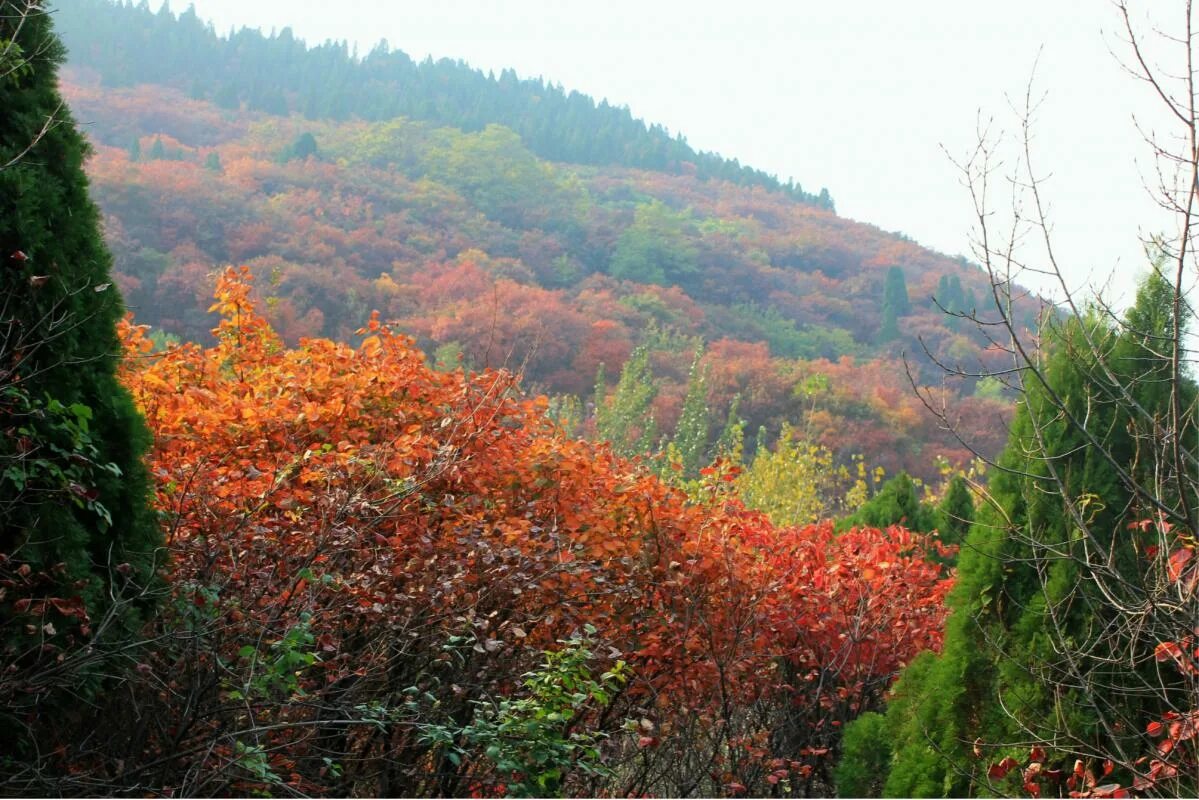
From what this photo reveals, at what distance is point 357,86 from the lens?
87.0 m

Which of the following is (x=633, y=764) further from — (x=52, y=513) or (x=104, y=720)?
(x=52, y=513)

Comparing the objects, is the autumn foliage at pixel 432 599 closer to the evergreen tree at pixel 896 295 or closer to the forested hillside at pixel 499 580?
the forested hillside at pixel 499 580

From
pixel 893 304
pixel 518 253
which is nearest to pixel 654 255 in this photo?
pixel 518 253

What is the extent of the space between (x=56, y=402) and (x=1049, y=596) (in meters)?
3.24

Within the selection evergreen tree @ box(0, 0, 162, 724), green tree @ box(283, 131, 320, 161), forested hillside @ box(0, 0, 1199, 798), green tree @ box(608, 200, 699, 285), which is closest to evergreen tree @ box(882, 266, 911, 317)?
green tree @ box(608, 200, 699, 285)

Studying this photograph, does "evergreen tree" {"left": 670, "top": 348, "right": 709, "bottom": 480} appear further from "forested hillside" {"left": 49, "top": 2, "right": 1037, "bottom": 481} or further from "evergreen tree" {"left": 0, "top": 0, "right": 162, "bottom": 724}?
"evergreen tree" {"left": 0, "top": 0, "right": 162, "bottom": 724}

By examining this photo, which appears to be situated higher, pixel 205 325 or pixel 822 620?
pixel 822 620

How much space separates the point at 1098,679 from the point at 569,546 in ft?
6.95

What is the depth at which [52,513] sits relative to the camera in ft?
9.65

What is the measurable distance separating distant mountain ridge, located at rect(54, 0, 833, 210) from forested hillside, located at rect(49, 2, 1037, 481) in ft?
1.44

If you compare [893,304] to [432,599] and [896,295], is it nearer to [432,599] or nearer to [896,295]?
[896,295]

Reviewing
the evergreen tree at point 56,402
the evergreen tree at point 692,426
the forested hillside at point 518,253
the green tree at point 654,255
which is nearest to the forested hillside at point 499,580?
the evergreen tree at point 56,402

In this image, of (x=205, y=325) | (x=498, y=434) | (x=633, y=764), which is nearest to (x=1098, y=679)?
(x=633, y=764)

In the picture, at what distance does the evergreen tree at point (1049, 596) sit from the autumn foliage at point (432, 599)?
91cm
